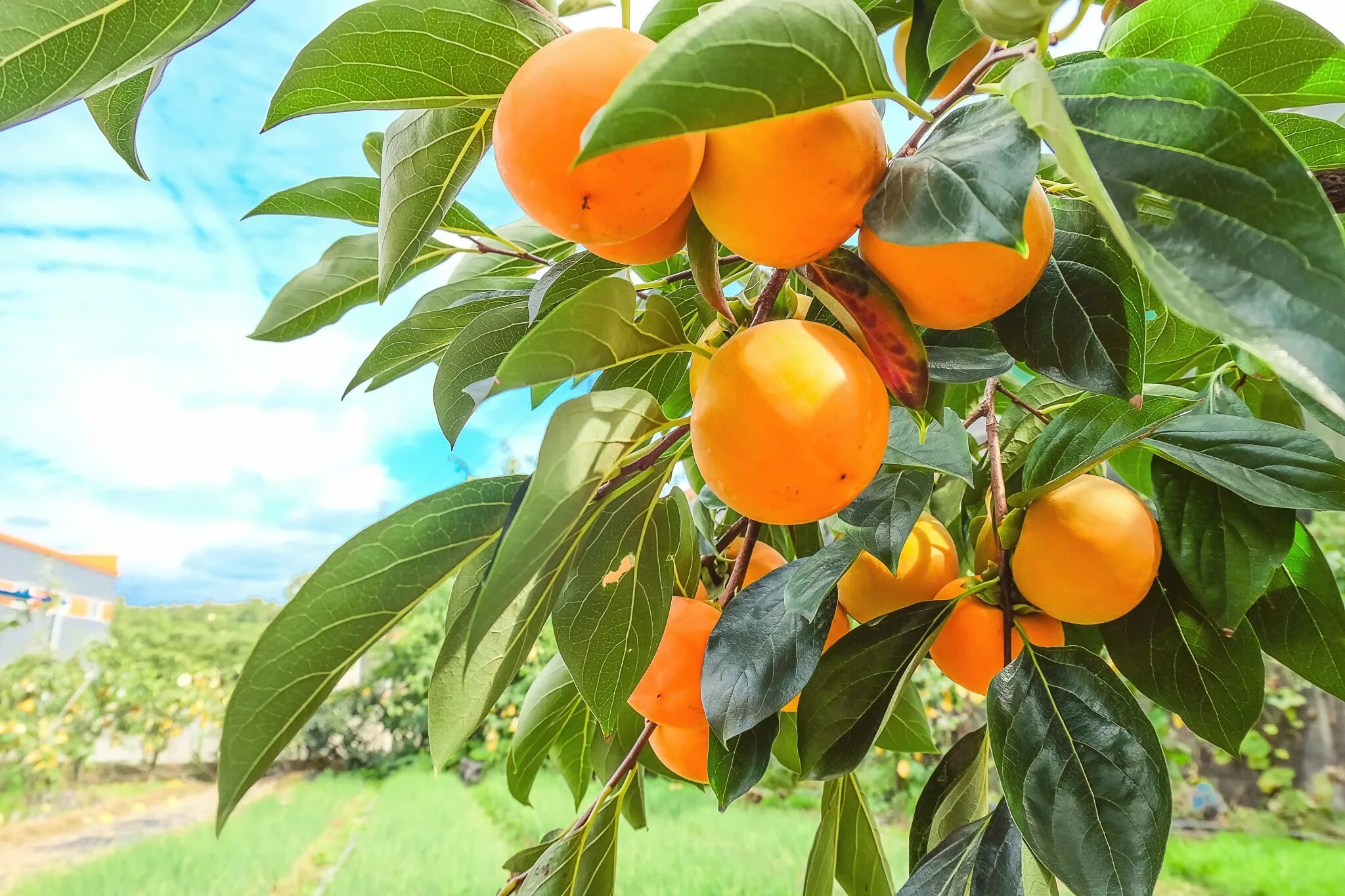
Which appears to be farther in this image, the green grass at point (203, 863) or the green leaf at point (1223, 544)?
the green grass at point (203, 863)

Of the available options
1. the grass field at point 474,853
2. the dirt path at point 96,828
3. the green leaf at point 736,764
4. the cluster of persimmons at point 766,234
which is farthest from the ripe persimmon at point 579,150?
the dirt path at point 96,828

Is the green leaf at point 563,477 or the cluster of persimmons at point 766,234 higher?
the cluster of persimmons at point 766,234

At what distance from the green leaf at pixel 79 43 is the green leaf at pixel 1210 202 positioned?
208 mm

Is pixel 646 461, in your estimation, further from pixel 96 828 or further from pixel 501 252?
pixel 96 828

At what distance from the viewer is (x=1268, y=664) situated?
2029mm

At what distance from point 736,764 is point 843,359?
8.1 inches

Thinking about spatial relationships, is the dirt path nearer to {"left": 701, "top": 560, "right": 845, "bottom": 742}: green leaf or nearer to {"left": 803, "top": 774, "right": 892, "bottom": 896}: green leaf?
{"left": 803, "top": 774, "right": 892, "bottom": 896}: green leaf

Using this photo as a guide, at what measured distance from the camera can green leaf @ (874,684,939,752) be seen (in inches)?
20.4

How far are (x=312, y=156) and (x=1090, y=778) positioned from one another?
3.13 m

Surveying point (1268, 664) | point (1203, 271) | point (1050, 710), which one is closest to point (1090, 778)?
point (1050, 710)

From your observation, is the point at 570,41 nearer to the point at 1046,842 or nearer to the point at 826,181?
the point at 826,181

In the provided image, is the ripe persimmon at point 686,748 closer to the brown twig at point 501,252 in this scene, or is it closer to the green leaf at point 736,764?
the green leaf at point 736,764

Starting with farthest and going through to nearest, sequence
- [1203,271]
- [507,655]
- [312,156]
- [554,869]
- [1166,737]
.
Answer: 1. [312,156]
2. [1166,737]
3. [554,869]
4. [507,655]
5. [1203,271]

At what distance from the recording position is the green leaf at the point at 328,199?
419 mm
